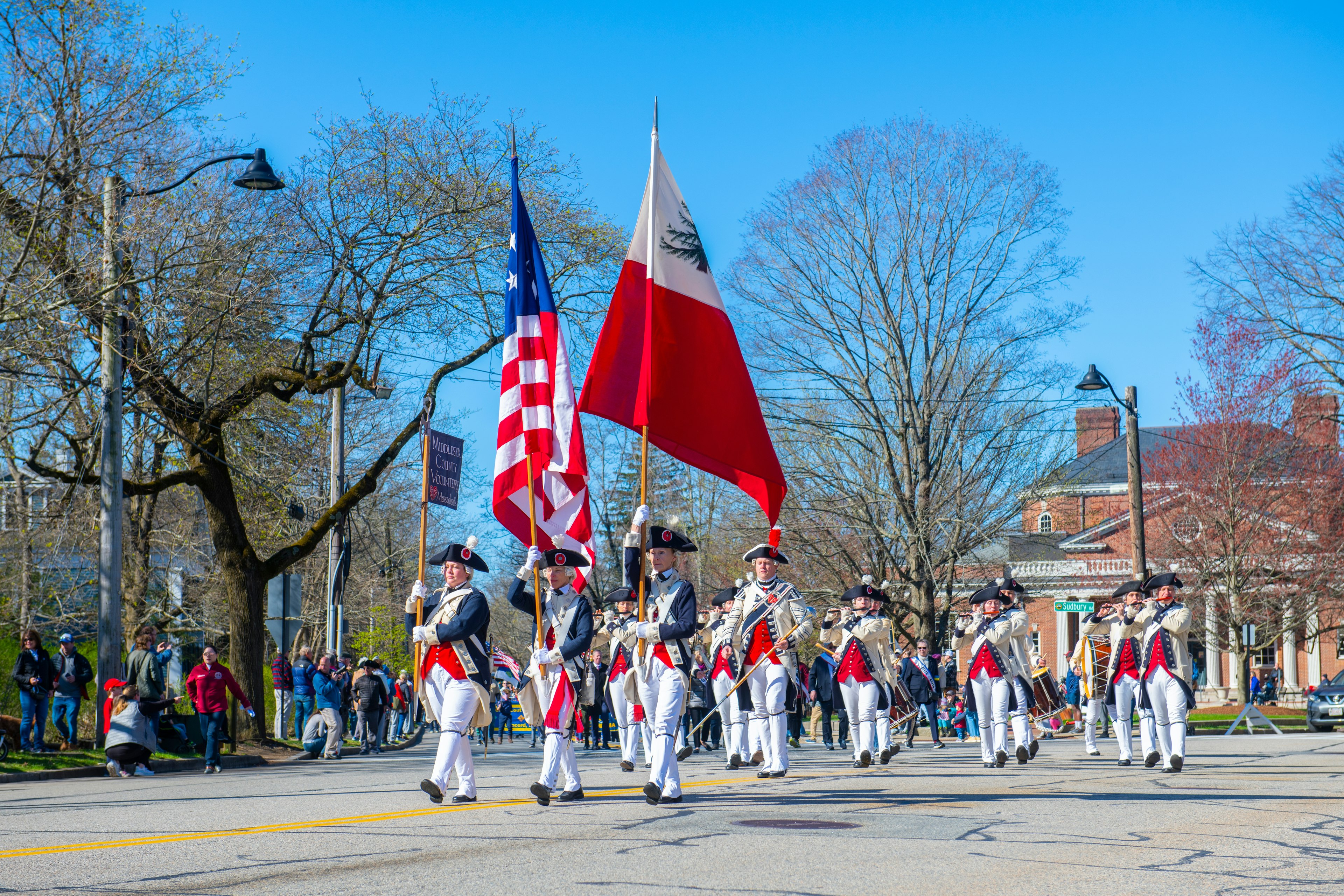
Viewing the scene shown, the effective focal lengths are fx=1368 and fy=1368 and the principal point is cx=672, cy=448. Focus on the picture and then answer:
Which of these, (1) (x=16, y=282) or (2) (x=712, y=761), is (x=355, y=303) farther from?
(2) (x=712, y=761)

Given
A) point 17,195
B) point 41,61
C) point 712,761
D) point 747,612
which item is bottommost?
point 712,761

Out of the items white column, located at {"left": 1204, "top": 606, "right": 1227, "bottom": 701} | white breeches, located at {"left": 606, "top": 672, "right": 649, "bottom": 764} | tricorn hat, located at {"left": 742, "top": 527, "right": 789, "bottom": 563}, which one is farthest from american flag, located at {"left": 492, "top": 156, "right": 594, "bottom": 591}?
white column, located at {"left": 1204, "top": 606, "right": 1227, "bottom": 701}

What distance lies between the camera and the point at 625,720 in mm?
16141

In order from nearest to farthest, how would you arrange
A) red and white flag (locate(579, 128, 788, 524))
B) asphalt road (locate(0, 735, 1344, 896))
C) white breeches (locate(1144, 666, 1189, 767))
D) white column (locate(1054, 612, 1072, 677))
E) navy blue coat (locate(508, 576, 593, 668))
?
asphalt road (locate(0, 735, 1344, 896)), navy blue coat (locate(508, 576, 593, 668)), red and white flag (locate(579, 128, 788, 524)), white breeches (locate(1144, 666, 1189, 767)), white column (locate(1054, 612, 1072, 677))

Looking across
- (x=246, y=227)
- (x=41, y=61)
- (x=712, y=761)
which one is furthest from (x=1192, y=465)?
(x=41, y=61)

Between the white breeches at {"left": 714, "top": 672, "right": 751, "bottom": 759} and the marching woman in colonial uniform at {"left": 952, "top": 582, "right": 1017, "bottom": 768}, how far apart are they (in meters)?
2.49

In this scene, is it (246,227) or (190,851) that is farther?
(246,227)

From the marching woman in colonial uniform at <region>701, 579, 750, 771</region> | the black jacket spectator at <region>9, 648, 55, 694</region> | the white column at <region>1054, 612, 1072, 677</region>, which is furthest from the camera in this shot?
the white column at <region>1054, 612, 1072, 677</region>

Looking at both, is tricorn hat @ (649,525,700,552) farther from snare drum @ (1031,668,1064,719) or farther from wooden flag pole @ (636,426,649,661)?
snare drum @ (1031,668,1064,719)

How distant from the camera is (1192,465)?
37.6 meters

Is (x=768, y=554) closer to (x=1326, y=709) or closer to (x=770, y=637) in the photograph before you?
(x=770, y=637)

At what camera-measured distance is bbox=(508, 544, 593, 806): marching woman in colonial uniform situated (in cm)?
1000

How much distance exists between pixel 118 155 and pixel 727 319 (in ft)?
29.1

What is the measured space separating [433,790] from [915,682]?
14069 mm
